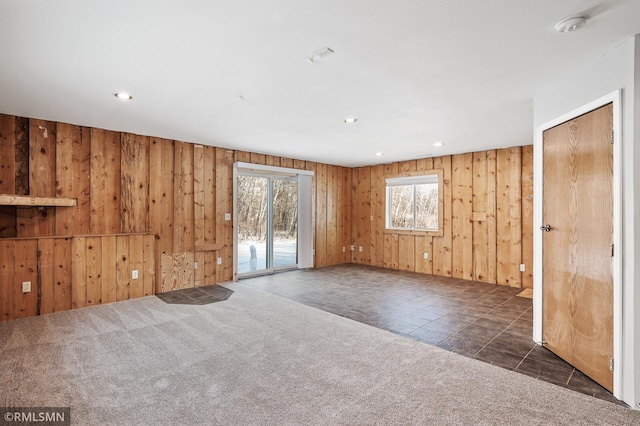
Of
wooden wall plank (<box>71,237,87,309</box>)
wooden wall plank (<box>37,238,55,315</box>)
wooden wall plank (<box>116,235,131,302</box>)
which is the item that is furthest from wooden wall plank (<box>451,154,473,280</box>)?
wooden wall plank (<box>37,238,55,315</box>)

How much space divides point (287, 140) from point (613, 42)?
154 inches

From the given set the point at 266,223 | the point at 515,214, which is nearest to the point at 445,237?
the point at 515,214

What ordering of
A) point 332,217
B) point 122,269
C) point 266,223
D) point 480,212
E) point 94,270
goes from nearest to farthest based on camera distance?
1. point 94,270
2. point 122,269
3. point 480,212
4. point 266,223
5. point 332,217

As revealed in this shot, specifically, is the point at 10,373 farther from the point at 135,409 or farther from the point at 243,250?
the point at 243,250

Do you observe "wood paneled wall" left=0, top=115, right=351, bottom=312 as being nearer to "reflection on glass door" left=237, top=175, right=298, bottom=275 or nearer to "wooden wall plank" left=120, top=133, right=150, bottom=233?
"wooden wall plank" left=120, top=133, right=150, bottom=233

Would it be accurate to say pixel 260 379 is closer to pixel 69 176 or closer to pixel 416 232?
pixel 69 176

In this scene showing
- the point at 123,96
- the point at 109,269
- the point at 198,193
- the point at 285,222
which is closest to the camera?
the point at 123,96

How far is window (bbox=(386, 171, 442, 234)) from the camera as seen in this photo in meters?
6.58

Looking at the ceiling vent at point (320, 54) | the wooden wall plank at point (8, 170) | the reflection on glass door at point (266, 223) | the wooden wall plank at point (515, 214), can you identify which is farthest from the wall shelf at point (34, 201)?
the wooden wall plank at point (515, 214)

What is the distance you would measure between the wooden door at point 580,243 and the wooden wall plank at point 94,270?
17.7 ft

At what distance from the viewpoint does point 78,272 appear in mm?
4145

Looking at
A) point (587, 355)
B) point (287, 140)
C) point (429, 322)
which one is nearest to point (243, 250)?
point (287, 140)

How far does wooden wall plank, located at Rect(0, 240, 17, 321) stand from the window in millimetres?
6486

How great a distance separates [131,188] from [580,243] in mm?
5464
